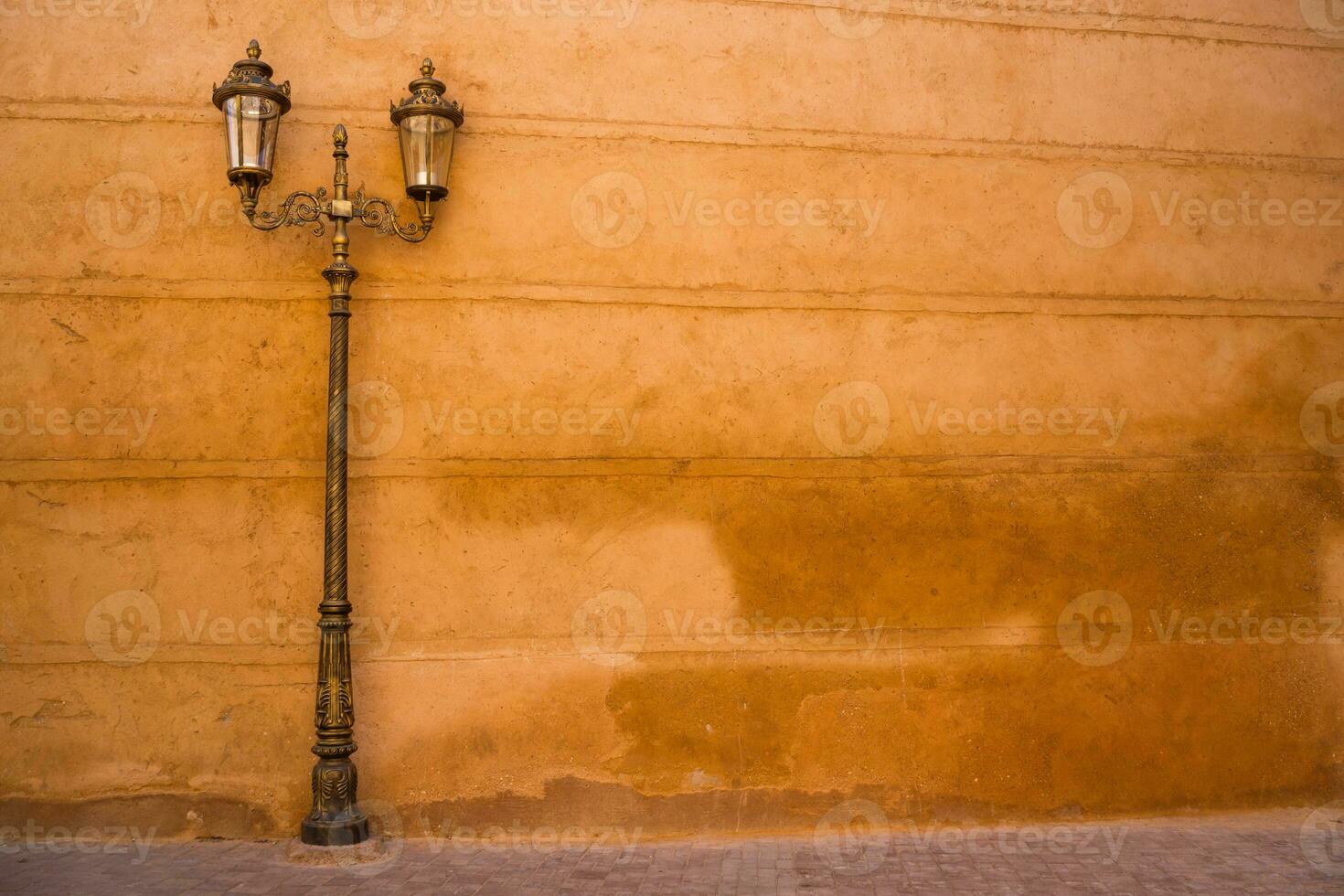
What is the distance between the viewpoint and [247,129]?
5715mm

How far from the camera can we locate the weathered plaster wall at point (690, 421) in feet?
19.7

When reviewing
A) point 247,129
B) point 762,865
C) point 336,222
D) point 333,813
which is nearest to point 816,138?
point 336,222

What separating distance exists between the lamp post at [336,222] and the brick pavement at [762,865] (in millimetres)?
368

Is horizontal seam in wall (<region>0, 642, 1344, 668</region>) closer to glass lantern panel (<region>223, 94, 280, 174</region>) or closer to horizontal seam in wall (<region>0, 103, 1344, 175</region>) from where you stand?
glass lantern panel (<region>223, 94, 280, 174</region>)

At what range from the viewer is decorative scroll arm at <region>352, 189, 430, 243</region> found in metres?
5.92

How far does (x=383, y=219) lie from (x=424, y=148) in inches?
18.9

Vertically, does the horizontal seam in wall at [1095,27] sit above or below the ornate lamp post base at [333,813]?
above

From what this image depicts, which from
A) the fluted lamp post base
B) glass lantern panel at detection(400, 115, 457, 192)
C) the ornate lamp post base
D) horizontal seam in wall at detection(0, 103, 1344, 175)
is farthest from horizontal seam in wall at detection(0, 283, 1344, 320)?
the fluted lamp post base

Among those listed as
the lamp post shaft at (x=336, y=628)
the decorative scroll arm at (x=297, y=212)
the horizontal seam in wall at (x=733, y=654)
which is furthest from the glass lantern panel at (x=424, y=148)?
the horizontal seam in wall at (x=733, y=654)

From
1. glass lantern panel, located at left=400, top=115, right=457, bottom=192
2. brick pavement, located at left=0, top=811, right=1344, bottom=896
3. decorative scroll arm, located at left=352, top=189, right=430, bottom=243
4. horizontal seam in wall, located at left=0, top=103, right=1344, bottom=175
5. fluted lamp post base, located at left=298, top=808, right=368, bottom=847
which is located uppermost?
horizontal seam in wall, located at left=0, top=103, right=1344, bottom=175

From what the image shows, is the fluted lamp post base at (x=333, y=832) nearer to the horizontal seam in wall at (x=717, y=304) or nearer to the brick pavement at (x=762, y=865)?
the brick pavement at (x=762, y=865)

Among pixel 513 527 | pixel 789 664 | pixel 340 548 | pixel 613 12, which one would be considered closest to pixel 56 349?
pixel 340 548

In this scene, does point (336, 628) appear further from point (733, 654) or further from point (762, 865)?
point (762, 865)

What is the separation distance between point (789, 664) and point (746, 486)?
1.06 metres
